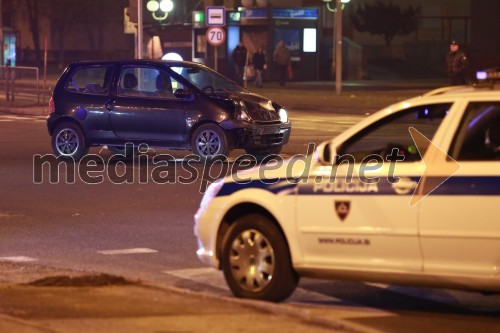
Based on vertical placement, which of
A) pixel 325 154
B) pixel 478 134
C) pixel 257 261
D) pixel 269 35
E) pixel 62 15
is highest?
pixel 62 15

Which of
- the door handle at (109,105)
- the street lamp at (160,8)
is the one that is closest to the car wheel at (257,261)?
the door handle at (109,105)

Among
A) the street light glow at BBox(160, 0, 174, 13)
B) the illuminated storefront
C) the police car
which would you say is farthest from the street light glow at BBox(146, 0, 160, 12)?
the police car

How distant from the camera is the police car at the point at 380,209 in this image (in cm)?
756

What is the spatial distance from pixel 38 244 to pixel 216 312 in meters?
3.76

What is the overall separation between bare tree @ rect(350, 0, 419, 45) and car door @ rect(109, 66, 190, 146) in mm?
44367

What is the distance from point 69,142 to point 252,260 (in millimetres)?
10830

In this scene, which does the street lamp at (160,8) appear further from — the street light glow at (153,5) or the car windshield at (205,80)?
the car windshield at (205,80)

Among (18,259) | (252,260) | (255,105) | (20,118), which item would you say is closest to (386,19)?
(20,118)

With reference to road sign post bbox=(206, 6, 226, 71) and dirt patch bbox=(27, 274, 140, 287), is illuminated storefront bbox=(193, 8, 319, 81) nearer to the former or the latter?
road sign post bbox=(206, 6, 226, 71)

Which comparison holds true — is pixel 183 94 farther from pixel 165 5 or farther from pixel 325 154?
pixel 165 5

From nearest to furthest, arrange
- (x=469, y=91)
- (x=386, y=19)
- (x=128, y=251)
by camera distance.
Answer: (x=469, y=91)
(x=128, y=251)
(x=386, y=19)

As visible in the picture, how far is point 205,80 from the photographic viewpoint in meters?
19.0

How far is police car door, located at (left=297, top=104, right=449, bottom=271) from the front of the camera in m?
7.77

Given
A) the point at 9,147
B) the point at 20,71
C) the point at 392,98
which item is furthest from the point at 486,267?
the point at 20,71
